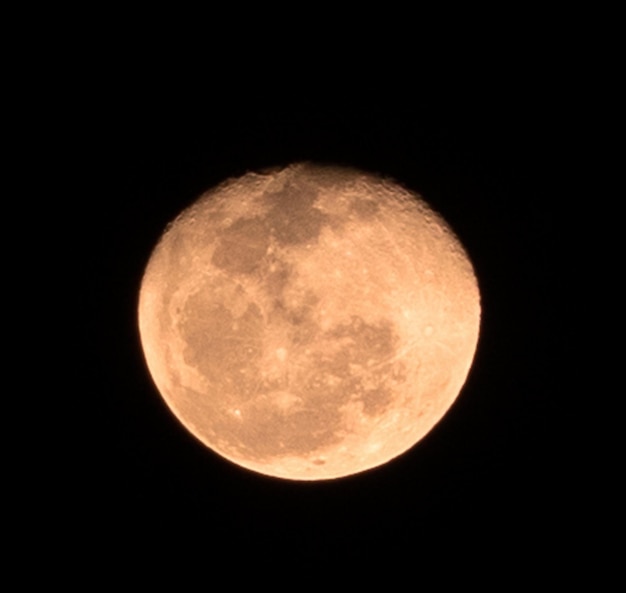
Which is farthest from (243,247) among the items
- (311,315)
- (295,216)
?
(311,315)

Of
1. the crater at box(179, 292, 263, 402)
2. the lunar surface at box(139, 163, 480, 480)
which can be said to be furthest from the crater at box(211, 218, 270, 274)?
the crater at box(179, 292, 263, 402)

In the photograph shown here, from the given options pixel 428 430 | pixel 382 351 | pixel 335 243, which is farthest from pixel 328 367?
pixel 428 430

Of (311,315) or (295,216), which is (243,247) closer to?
(295,216)

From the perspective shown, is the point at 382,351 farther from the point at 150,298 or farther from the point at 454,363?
the point at 150,298

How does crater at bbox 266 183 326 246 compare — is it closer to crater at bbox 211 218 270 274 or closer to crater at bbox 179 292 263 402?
crater at bbox 211 218 270 274

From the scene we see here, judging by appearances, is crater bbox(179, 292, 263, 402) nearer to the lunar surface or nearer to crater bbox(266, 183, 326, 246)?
the lunar surface

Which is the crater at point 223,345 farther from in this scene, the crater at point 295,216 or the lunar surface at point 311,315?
the crater at point 295,216

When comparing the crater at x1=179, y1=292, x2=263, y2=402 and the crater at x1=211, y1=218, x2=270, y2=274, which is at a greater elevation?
the crater at x1=211, y1=218, x2=270, y2=274

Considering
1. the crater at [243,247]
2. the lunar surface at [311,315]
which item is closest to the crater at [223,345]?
the lunar surface at [311,315]
